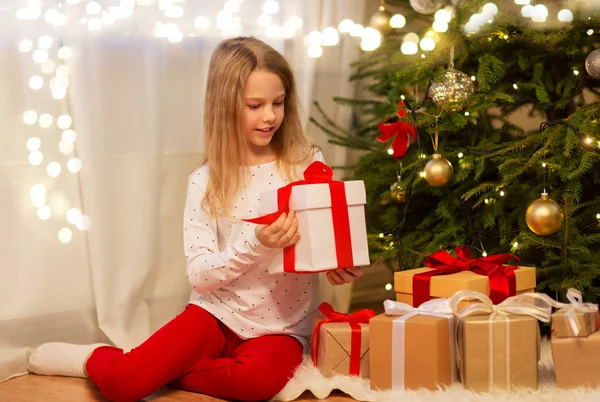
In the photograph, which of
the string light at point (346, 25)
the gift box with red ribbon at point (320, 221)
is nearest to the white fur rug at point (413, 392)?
the gift box with red ribbon at point (320, 221)

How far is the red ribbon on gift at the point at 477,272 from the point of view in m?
1.77

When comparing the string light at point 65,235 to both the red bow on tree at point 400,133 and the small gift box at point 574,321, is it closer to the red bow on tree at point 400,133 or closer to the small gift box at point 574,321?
the red bow on tree at point 400,133

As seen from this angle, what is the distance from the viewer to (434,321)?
5.24 feet

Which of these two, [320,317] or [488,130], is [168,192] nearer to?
[320,317]

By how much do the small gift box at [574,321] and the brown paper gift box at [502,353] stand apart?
1.7 inches

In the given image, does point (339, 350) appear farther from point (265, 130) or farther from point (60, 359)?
point (60, 359)

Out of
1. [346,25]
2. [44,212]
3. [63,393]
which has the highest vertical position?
[346,25]

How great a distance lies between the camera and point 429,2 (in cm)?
209

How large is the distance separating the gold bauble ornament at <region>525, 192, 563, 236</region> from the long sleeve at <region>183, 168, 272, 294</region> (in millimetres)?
637

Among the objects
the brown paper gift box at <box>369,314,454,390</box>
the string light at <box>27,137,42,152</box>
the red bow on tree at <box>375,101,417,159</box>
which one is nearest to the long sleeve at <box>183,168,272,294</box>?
the brown paper gift box at <box>369,314,454,390</box>

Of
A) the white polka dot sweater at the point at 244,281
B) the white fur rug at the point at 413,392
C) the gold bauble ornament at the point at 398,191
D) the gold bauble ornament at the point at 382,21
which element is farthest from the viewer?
the gold bauble ornament at the point at 382,21

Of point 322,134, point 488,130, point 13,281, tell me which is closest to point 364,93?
point 322,134

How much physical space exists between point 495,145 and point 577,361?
661 mm

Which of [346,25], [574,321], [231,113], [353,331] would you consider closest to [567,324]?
[574,321]
